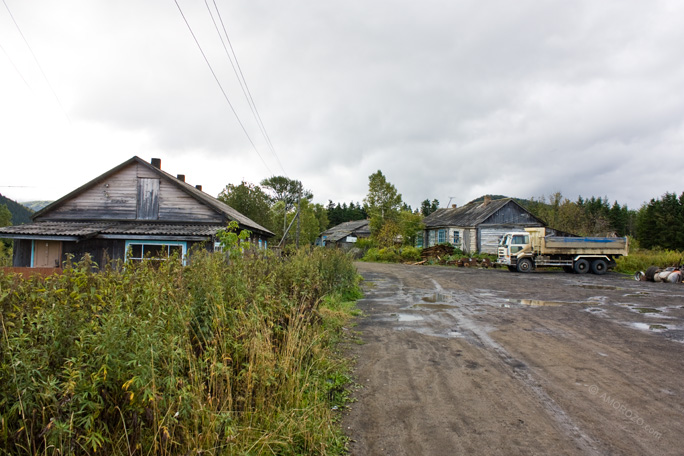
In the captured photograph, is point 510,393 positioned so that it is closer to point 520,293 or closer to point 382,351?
point 382,351

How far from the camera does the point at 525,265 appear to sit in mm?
24766

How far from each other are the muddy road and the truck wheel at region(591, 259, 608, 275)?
15768 millimetres

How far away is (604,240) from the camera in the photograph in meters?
24.0

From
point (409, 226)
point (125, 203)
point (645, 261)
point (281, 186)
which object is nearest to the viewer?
point (125, 203)

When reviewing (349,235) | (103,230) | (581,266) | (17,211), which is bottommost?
(581,266)

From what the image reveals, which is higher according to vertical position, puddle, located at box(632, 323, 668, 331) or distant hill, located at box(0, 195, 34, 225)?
distant hill, located at box(0, 195, 34, 225)

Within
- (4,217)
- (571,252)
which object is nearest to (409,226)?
(571,252)

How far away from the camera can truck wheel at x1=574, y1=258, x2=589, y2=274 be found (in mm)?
23969

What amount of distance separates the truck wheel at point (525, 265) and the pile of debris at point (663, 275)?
19.2 feet

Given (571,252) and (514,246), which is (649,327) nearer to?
(571,252)

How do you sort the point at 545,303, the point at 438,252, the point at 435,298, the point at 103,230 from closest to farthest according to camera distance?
the point at 545,303, the point at 435,298, the point at 103,230, the point at 438,252

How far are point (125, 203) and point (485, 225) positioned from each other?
29.9 m

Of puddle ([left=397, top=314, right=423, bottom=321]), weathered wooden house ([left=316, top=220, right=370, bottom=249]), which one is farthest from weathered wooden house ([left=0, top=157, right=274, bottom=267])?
weathered wooden house ([left=316, top=220, right=370, bottom=249])

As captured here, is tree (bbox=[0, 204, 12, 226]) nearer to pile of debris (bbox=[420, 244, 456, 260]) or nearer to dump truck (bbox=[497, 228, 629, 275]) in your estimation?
pile of debris (bbox=[420, 244, 456, 260])
